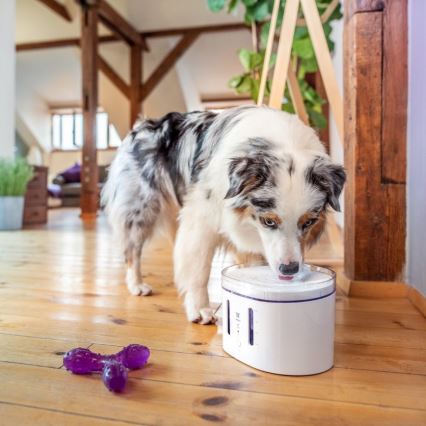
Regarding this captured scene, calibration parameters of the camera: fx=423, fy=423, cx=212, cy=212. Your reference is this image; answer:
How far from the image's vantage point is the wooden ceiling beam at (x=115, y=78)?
8188 millimetres

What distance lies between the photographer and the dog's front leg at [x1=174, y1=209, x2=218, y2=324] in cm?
144

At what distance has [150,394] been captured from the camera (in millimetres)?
897

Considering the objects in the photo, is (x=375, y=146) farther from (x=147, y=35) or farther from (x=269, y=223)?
(x=147, y=35)

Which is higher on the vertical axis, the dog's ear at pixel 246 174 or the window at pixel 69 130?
the window at pixel 69 130

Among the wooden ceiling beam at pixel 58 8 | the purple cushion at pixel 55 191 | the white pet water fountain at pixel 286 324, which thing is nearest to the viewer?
the white pet water fountain at pixel 286 324

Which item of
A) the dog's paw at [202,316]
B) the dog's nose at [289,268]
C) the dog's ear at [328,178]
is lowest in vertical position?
the dog's paw at [202,316]

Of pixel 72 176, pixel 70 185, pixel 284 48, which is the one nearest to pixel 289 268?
pixel 284 48

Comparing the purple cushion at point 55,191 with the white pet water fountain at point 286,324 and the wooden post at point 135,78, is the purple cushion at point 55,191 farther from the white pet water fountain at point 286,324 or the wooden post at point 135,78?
the white pet water fountain at point 286,324

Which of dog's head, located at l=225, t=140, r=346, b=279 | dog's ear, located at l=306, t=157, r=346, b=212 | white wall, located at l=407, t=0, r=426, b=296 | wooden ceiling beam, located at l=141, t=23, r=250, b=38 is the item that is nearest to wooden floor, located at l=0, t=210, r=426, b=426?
white wall, located at l=407, t=0, r=426, b=296

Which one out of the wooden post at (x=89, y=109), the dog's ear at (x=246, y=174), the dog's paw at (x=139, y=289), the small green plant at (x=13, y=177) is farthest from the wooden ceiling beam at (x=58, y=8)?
the dog's ear at (x=246, y=174)

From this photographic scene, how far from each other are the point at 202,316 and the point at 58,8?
7470mm

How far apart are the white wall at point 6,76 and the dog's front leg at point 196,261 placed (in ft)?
12.5

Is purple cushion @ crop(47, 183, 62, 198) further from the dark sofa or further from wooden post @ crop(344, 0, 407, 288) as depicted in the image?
wooden post @ crop(344, 0, 407, 288)

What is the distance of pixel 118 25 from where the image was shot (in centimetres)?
700
